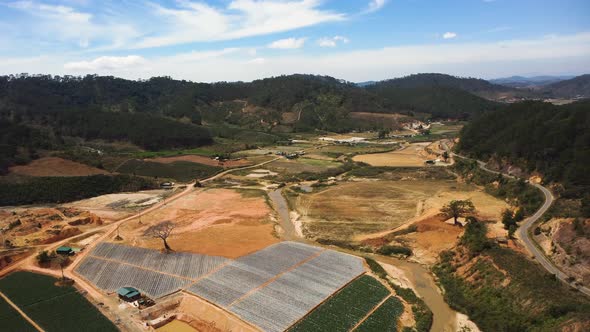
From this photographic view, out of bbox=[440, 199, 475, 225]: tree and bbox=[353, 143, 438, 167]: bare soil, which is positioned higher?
bbox=[440, 199, 475, 225]: tree

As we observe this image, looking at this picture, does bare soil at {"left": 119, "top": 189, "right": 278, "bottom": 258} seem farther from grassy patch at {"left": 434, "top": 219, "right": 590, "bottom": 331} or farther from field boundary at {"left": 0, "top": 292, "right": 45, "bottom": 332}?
grassy patch at {"left": 434, "top": 219, "right": 590, "bottom": 331}

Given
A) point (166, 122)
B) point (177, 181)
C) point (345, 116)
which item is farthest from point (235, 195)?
point (345, 116)

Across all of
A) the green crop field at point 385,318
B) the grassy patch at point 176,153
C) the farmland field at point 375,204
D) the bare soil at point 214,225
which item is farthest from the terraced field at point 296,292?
the grassy patch at point 176,153

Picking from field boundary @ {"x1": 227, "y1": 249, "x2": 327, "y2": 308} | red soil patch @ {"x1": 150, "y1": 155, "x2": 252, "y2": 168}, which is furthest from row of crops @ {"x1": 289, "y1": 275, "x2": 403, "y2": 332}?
red soil patch @ {"x1": 150, "y1": 155, "x2": 252, "y2": 168}

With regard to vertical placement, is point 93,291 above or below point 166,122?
below

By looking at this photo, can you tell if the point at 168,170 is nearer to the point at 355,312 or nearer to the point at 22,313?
the point at 22,313

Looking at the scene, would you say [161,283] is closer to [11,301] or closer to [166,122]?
[11,301]

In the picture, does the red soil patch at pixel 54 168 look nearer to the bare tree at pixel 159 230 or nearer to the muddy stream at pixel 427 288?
the bare tree at pixel 159 230
